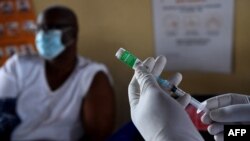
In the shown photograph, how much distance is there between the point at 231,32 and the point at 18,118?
1.11 m

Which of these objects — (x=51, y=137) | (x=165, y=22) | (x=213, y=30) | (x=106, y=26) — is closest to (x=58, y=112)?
(x=51, y=137)

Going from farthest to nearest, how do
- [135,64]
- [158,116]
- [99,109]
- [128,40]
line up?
[128,40] < [99,109] < [135,64] < [158,116]

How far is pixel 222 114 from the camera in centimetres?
87

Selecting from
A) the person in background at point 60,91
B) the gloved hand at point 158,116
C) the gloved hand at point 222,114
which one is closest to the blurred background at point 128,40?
the person in background at point 60,91

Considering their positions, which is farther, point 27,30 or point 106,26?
point 27,30

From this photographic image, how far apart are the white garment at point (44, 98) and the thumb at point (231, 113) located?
0.91 metres

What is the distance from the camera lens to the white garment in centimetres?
172

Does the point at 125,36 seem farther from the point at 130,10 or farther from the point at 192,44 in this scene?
the point at 192,44

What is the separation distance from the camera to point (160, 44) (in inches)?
70.0

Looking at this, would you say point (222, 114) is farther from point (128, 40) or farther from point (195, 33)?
point (128, 40)

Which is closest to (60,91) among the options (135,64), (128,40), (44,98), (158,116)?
(44,98)

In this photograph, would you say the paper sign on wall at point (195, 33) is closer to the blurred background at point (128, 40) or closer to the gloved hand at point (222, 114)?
the blurred background at point (128, 40)

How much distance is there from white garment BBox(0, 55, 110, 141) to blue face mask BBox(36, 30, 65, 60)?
0.11 metres

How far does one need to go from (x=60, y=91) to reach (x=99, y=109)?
21 centimetres
